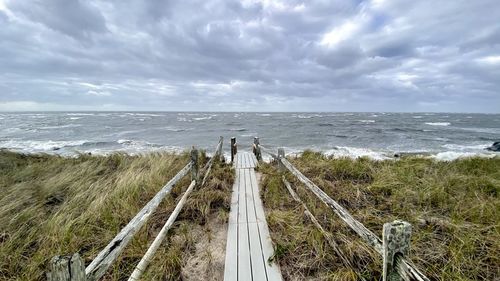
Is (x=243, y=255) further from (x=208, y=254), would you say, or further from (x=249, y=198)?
(x=249, y=198)

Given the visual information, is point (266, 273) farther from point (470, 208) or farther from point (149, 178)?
point (149, 178)

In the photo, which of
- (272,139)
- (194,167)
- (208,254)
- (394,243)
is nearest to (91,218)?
(194,167)

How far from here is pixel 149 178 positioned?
21.2 feet

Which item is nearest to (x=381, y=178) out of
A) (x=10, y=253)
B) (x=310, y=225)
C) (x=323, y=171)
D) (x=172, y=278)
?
(x=323, y=171)

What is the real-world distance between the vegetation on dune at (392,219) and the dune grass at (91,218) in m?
1.40

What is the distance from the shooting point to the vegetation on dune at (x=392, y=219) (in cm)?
301

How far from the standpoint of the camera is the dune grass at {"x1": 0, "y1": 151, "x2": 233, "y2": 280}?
3289 mm

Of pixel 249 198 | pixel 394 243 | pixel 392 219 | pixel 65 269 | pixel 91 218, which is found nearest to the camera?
pixel 65 269

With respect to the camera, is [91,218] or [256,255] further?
[91,218]

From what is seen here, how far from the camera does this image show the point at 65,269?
158 centimetres

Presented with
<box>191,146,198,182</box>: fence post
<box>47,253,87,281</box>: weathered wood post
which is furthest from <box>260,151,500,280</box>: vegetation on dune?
<box>47,253,87,281</box>: weathered wood post

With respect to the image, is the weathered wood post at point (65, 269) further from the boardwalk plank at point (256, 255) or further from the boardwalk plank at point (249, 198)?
the boardwalk plank at point (249, 198)

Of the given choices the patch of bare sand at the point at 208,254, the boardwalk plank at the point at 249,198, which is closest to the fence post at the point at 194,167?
the boardwalk plank at the point at 249,198

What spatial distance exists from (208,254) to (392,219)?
3.11 metres
